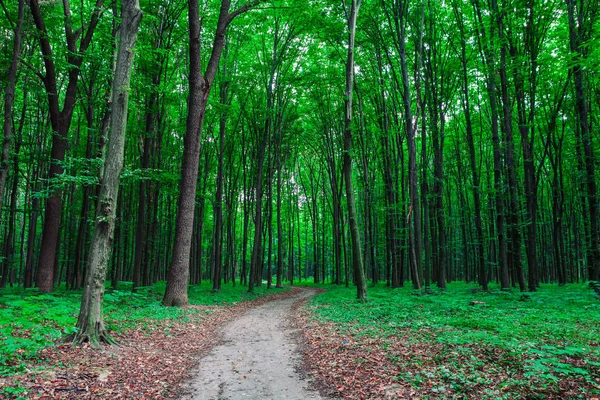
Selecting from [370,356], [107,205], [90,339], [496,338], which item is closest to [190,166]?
[107,205]

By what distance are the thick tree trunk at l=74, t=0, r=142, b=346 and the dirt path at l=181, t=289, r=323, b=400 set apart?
2.30 metres

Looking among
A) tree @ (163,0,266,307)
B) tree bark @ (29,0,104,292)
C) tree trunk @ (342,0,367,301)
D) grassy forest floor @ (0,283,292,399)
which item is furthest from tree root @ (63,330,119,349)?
tree trunk @ (342,0,367,301)

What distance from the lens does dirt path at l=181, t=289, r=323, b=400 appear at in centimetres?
451

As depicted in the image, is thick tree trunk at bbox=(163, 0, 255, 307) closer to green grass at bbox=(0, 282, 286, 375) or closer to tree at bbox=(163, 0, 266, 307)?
tree at bbox=(163, 0, 266, 307)

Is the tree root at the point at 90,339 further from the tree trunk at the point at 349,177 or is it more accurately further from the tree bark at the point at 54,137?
the tree trunk at the point at 349,177

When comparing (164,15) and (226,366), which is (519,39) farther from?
(226,366)

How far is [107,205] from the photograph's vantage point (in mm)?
6605

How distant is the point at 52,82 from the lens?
13.3 meters

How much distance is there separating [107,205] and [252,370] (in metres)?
4.37

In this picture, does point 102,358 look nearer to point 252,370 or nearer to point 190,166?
point 252,370

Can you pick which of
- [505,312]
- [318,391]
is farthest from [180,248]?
[505,312]

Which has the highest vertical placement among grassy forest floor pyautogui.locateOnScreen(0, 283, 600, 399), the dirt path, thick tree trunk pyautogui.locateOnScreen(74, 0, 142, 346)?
thick tree trunk pyautogui.locateOnScreen(74, 0, 142, 346)

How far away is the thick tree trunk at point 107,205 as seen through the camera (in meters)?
6.22

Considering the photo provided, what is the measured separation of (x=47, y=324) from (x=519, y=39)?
2226 cm
